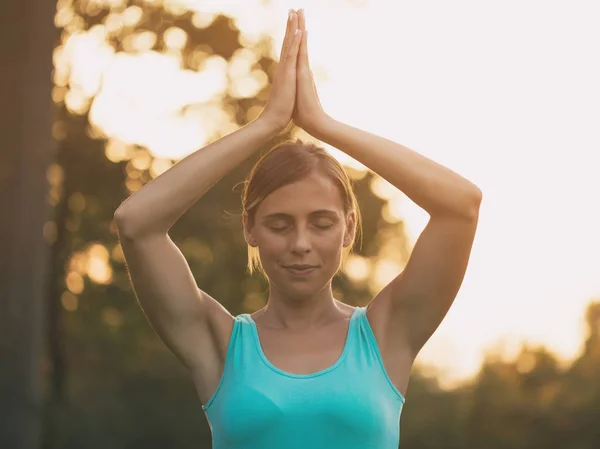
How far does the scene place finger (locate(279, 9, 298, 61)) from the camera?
365 centimetres

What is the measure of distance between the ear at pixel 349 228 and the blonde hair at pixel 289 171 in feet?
0.06

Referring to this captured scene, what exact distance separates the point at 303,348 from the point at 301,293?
166 mm

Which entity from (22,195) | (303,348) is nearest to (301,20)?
(303,348)

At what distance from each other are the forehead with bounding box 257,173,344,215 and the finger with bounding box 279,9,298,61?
0.44 m

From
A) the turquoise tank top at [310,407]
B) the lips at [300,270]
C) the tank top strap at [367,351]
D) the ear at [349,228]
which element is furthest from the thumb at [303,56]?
the turquoise tank top at [310,407]

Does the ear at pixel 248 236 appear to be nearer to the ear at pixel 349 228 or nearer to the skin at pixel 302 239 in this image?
the skin at pixel 302 239

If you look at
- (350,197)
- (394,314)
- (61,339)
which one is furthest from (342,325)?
(61,339)

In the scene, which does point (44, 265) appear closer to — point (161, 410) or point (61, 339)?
point (161, 410)

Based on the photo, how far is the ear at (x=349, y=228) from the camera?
358 cm

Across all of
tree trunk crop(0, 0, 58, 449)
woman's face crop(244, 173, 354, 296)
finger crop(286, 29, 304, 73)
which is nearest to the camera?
woman's face crop(244, 173, 354, 296)

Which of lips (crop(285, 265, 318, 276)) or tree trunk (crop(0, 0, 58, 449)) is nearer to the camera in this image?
lips (crop(285, 265, 318, 276))

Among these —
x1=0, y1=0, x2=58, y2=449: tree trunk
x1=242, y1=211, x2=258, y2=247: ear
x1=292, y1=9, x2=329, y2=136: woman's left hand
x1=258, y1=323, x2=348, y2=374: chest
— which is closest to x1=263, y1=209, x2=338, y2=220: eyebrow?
x1=242, y1=211, x2=258, y2=247: ear

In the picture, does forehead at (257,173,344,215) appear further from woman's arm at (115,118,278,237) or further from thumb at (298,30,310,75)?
thumb at (298,30,310,75)

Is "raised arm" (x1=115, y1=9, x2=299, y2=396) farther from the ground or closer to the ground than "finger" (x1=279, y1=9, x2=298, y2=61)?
closer to the ground
